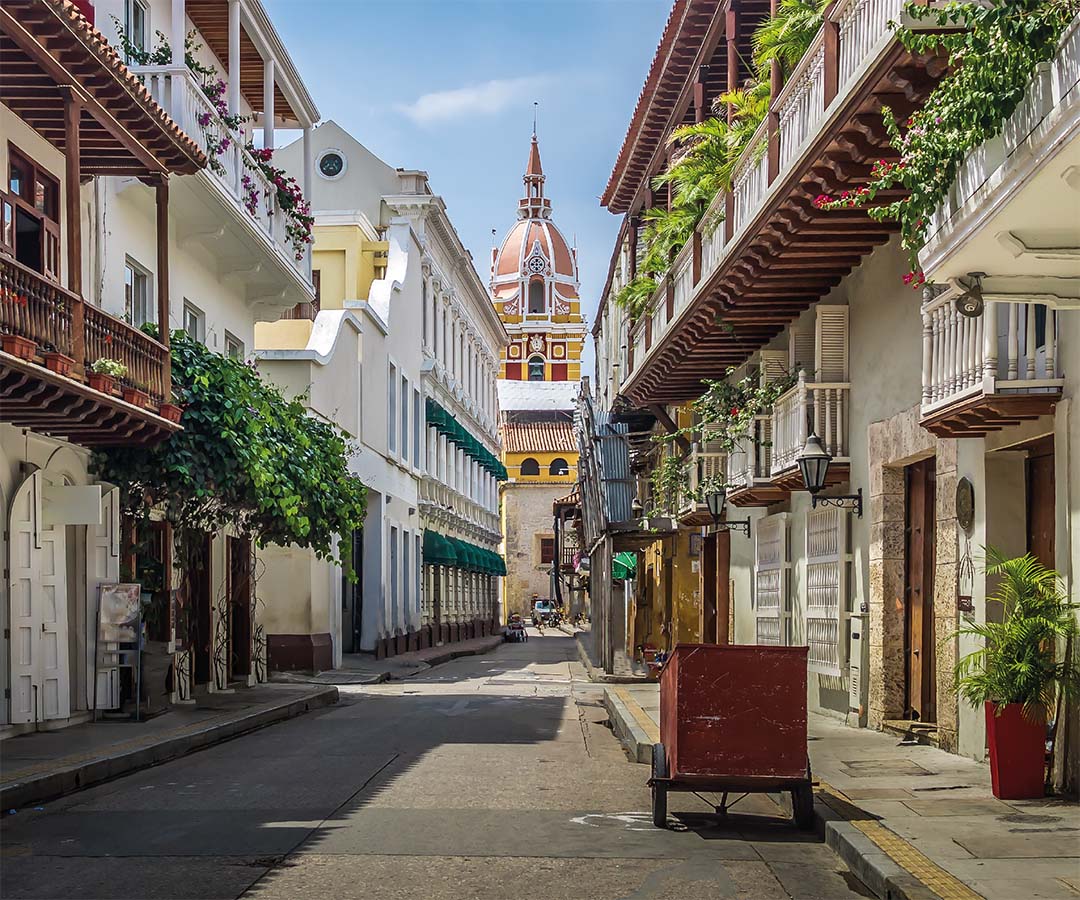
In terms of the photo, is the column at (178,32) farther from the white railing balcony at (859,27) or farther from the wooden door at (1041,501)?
the wooden door at (1041,501)

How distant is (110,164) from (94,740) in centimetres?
604

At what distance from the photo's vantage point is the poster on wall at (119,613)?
54.5 ft

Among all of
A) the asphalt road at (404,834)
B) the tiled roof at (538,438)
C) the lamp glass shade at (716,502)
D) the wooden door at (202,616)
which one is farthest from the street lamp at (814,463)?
the tiled roof at (538,438)

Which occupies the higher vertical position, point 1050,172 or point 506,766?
point 1050,172

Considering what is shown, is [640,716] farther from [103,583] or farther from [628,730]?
[103,583]

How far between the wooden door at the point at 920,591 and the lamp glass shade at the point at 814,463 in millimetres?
850

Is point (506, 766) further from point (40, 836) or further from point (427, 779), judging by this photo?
point (40, 836)

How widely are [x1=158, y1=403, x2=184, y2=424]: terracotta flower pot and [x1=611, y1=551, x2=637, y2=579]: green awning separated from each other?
633 inches

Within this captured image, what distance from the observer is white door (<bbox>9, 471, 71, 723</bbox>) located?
1497 cm

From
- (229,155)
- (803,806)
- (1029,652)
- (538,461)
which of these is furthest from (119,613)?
(538,461)

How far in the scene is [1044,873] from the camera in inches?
296

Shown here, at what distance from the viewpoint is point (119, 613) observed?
16.7 m

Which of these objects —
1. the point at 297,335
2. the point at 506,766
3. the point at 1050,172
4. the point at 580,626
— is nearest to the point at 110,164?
the point at 506,766

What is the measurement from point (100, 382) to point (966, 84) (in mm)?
8674
